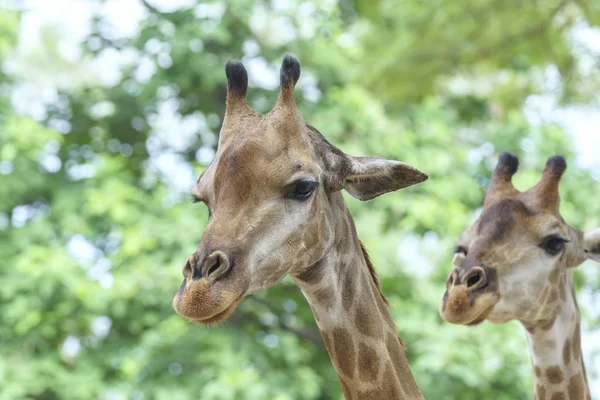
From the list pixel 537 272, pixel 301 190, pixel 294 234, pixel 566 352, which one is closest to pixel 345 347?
pixel 294 234

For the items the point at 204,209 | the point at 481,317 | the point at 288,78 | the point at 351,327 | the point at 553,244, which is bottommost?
the point at 204,209

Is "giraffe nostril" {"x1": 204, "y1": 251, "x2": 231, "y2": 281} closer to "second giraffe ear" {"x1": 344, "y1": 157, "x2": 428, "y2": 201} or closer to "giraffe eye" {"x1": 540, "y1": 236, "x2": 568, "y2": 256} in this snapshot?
"second giraffe ear" {"x1": 344, "y1": 157, "x2": 428, "y2": 201}

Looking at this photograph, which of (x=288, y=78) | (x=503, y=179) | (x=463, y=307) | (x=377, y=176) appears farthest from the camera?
(x=503, y=179)

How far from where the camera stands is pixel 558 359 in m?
3.90

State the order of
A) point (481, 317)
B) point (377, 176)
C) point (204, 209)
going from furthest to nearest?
1. point (204, 209)
2. point (481, 317)
3. point (377, 176)

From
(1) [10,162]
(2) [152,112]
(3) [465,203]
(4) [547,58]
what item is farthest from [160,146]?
(4) [547,58]

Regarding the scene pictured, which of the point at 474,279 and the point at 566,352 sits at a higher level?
the point at 474,279

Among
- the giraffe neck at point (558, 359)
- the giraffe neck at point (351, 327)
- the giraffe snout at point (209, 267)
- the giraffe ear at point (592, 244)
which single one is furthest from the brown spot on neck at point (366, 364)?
the giraffe ear at point (592, 244)

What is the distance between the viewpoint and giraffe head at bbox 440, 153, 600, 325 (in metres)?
3.62

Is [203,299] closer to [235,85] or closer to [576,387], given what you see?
[235,85]

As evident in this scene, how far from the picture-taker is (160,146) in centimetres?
962

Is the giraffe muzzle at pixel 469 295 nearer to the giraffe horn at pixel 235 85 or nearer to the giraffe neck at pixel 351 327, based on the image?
the giraffe neck at pixel 351 327

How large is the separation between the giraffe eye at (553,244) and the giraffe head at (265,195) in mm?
1232

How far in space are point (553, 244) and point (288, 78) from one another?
1764 mm
